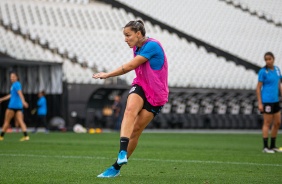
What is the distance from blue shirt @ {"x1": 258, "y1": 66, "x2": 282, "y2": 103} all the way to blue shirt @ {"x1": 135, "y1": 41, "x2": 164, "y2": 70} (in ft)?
22.5

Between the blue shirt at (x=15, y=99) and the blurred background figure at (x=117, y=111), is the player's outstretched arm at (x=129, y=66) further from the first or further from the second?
the blurred background figure at (x=117, y=111)

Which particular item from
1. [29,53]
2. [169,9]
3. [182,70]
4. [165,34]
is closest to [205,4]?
[169,9]

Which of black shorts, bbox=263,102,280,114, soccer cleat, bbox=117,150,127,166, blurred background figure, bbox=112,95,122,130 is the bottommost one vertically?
blurred background figure, bbox=112,95,122,130

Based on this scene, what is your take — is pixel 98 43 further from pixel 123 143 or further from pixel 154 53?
pixel 123 143

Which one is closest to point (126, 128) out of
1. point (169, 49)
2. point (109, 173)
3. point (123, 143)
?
point (123, 143)

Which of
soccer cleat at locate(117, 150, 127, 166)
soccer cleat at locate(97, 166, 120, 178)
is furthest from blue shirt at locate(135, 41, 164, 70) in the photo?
soccer cleat at locate(97, 166, 120, 178)

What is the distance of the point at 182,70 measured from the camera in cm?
4041

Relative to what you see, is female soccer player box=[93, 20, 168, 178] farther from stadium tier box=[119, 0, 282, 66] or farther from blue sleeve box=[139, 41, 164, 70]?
stadium tier box=[119, 0, 282, 66]

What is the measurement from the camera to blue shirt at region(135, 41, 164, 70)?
938cm

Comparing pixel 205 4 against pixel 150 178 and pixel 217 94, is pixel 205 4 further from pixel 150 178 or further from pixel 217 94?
pixel 150 178

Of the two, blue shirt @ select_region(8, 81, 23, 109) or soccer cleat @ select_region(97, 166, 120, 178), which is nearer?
soccer cleat @ select_region(97, 166, 120, 178)

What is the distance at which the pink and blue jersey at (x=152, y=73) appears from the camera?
30.9 feet

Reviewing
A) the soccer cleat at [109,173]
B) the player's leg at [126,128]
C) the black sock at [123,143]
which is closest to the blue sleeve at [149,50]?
the player's leg at [126,128]

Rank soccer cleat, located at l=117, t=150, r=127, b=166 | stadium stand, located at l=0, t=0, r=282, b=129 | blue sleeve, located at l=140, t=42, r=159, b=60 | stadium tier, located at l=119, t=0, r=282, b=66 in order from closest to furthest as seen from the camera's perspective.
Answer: soccer cleat, located at l=117, t=150, r=127, b=166, blue sleeve, located at l=140, t=42, r=159, b=60, stadium stand, located at l=0, t=0, r=282, b=129, stadium tier, located at l=119, t=0, r=282, b=66
